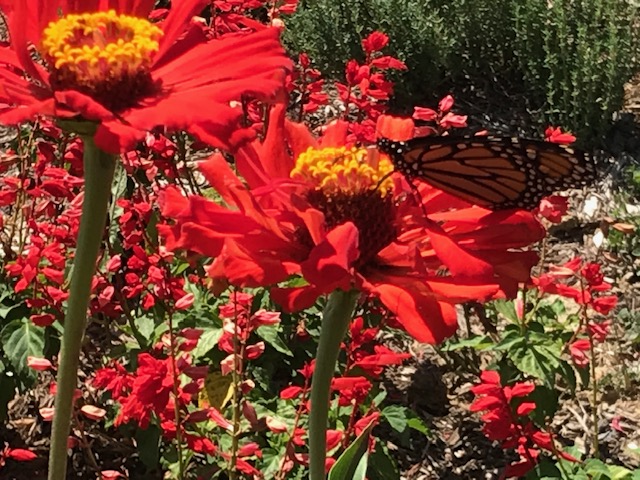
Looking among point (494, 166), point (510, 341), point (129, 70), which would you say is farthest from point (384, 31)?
point (129, 70)

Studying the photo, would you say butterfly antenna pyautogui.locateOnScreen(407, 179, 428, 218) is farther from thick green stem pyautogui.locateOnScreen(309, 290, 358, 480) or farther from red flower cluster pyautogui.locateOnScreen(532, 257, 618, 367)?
red flower cluster pyautogui.locateOnScreen(532, 257, 618, 367)

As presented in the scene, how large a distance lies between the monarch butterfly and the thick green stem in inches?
7.7

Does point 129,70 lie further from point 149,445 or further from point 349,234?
point 149,445

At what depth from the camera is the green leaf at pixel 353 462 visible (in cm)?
95

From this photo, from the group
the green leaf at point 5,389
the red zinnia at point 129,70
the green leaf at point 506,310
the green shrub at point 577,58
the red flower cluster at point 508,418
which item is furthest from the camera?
the green shrub at point 577,58

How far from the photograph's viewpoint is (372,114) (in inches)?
87.7

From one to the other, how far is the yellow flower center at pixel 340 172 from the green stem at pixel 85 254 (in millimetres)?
244

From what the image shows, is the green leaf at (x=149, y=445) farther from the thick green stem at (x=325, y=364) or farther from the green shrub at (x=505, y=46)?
the green shrub at (x=505, y=46)

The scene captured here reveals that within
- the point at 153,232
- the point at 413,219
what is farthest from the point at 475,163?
the point at 153,232

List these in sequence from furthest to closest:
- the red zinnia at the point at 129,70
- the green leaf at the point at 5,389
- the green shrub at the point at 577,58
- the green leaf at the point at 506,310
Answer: the green shrub at the point at 577,58 < the green leaf at the point at 506,310 < the green leaf at the point at 5,389 < the red zinnia at the point at 129,70

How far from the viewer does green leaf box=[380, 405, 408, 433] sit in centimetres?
201

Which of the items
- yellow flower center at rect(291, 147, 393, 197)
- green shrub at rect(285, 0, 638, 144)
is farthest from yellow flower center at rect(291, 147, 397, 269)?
green shrub at rect(285, 0, 638, 144)

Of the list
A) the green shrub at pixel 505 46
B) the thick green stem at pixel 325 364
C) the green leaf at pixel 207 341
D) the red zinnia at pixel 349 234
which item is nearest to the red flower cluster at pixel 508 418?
the green leaf at pixel 207 341

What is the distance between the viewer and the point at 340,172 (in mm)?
1002
